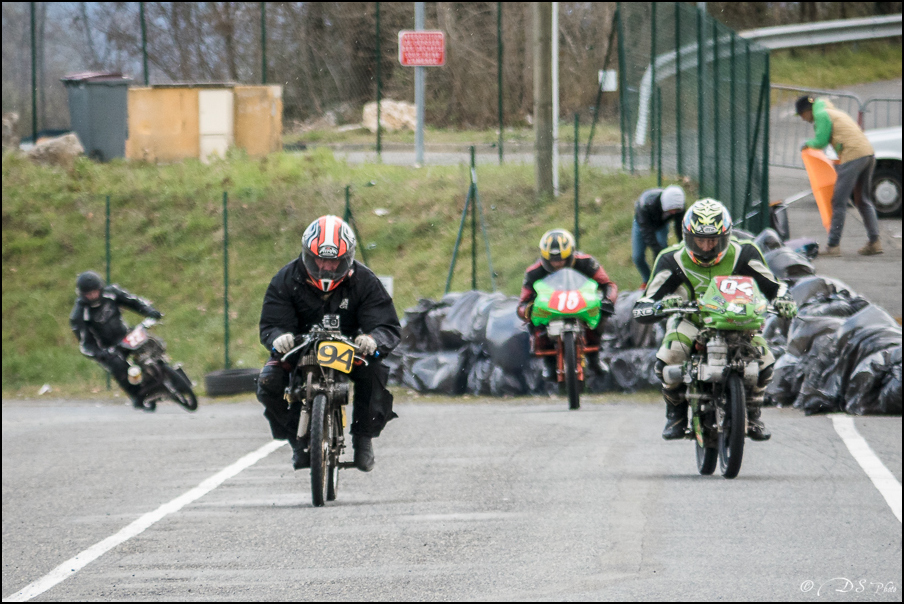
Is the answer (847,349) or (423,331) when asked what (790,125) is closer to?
(847,349)

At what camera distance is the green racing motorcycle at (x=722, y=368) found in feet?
18.1

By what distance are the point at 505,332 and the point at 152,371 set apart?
8132mm

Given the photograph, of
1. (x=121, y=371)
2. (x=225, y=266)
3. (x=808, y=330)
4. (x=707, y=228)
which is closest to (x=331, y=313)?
(x=707, y=228)

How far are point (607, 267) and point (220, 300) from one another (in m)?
11.6

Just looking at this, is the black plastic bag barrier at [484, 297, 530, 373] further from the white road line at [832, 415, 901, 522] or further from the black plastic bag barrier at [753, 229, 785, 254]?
the white road line at [832, 415, 901, 522]

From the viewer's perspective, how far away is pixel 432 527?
Result: 160ft

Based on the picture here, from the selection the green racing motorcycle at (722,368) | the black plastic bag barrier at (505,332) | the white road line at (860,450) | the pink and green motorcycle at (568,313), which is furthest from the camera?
the white road line at (860,450)

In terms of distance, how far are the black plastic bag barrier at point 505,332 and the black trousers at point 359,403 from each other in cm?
745

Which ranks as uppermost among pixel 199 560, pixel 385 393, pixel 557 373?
pixel 385 393

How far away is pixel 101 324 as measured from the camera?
2023 centimetres

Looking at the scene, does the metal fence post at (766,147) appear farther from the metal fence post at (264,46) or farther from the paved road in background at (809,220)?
the metal fence post at (264,46)

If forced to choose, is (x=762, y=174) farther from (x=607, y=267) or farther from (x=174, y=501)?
(x=174, y=501)

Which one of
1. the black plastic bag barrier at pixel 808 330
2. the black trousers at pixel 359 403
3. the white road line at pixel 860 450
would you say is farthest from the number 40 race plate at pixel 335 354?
the white road line at pixel 860 450

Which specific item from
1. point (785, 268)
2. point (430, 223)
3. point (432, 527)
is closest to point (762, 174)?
point (785, 268)
